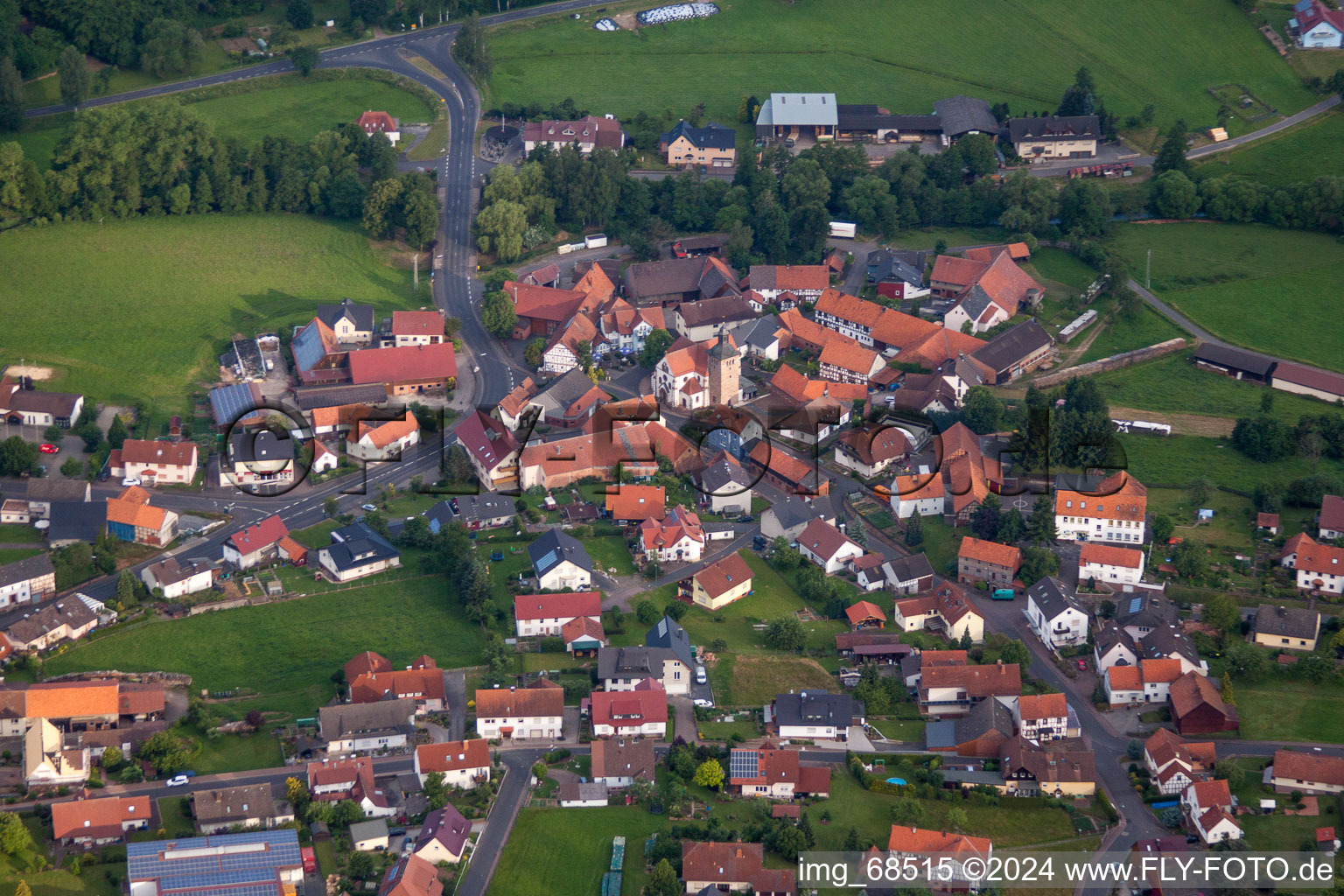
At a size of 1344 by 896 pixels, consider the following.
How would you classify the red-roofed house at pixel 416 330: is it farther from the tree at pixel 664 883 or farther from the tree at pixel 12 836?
the tree at pixel 664 883

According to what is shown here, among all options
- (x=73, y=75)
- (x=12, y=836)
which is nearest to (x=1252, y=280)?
(x=12, y=836)

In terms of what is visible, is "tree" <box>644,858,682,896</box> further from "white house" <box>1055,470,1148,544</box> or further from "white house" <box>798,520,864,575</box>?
"white house" <box>1055,470,1148,544</box>

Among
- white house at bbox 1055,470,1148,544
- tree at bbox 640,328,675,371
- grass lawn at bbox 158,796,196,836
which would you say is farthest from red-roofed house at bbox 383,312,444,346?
grass lawn at bbox 158,796,196,836

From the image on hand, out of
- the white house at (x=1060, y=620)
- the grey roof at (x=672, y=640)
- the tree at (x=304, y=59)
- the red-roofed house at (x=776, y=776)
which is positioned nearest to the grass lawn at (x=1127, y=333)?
the white house at (x=1060, y=620)

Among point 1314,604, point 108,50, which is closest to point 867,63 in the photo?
point 108,50

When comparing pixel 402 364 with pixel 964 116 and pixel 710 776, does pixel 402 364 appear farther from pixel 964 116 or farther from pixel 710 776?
pixel 964 116

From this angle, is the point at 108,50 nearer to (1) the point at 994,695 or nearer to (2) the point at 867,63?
(2) the point at 867,63
